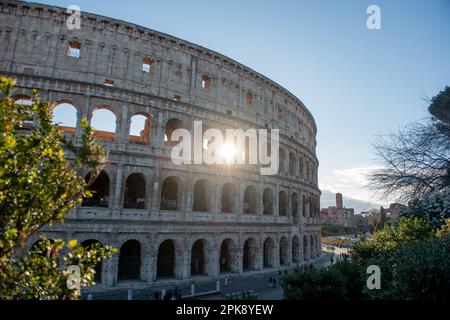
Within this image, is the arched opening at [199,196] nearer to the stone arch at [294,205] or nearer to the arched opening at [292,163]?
the stone arch at [294,205]

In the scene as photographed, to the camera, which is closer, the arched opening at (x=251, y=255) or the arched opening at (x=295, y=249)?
the arched opening at (x=251, y=255)

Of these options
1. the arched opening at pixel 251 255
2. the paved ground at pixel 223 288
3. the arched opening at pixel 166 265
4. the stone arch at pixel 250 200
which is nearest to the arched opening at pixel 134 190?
the arched opening at pixel 166 265

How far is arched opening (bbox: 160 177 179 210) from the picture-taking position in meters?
21.7

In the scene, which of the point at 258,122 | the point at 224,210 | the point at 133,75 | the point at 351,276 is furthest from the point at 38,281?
the point at 258,122

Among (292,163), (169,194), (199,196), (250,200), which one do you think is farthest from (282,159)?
(169,194)

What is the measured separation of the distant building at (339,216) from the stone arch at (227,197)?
91697mm

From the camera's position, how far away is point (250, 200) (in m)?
25.6

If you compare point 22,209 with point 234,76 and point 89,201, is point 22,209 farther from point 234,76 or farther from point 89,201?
point 234,76

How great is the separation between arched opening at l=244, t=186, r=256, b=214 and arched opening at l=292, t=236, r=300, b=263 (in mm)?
6695

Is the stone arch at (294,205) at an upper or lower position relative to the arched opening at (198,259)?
upper

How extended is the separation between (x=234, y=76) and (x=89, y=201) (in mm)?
15830

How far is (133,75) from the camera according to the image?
2020cm

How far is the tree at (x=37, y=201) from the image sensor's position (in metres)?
4.84

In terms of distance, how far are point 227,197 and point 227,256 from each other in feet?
16.3
